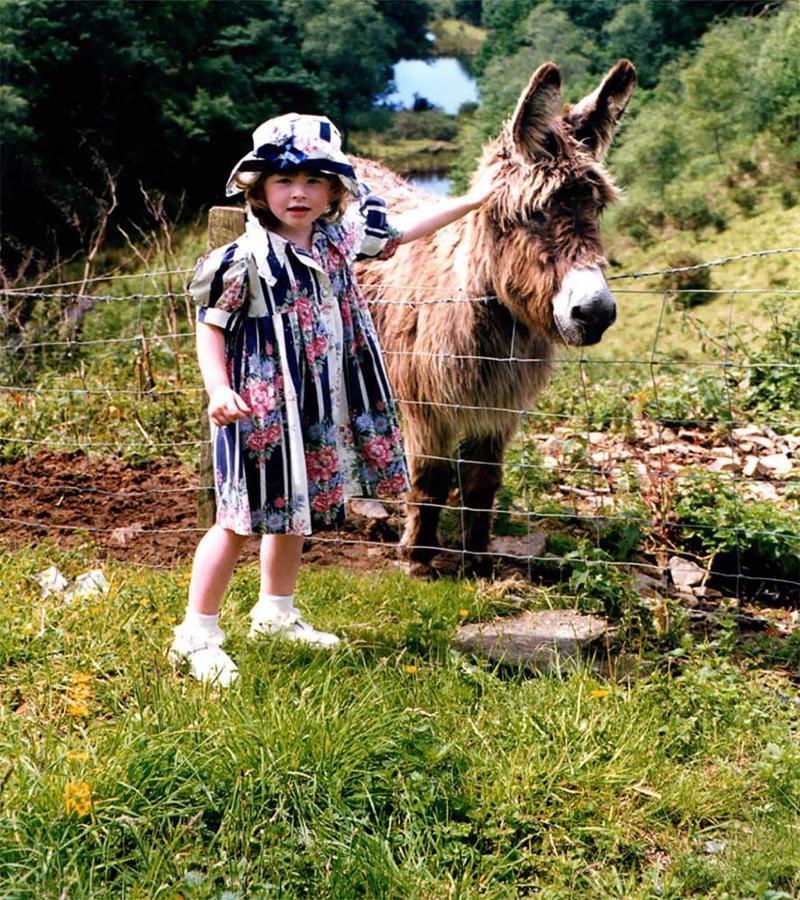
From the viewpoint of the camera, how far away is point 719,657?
303cm

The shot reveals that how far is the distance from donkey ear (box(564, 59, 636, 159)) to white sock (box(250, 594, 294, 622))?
191 centimetres

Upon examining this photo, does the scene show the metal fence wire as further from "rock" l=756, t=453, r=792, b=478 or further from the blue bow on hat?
the blue bow on hat

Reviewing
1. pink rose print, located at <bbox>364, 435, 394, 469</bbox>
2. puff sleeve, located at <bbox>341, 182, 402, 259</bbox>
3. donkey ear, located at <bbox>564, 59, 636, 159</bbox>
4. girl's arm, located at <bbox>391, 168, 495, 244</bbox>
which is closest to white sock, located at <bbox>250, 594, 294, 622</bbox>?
pink rose print, located at <bbox>364, 435, 394, 469</bbox>

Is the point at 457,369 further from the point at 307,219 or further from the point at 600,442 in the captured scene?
the point at 600,442

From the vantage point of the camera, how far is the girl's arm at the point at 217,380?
2383 mm

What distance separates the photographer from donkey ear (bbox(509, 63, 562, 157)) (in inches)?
123

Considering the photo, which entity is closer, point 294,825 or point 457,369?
point 294,825

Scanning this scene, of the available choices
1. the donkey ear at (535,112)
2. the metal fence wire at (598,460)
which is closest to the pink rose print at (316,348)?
the metal fence wire at (598,460)

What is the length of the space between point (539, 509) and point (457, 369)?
1.11 m

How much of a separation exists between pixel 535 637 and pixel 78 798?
1605 mm

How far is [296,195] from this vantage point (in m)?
2.55

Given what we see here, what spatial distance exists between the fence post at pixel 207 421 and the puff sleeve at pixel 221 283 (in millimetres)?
848

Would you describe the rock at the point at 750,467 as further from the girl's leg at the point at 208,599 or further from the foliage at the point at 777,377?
the girl's leg at the point at 208,599

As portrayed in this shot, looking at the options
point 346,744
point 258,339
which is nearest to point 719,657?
point 346,744
